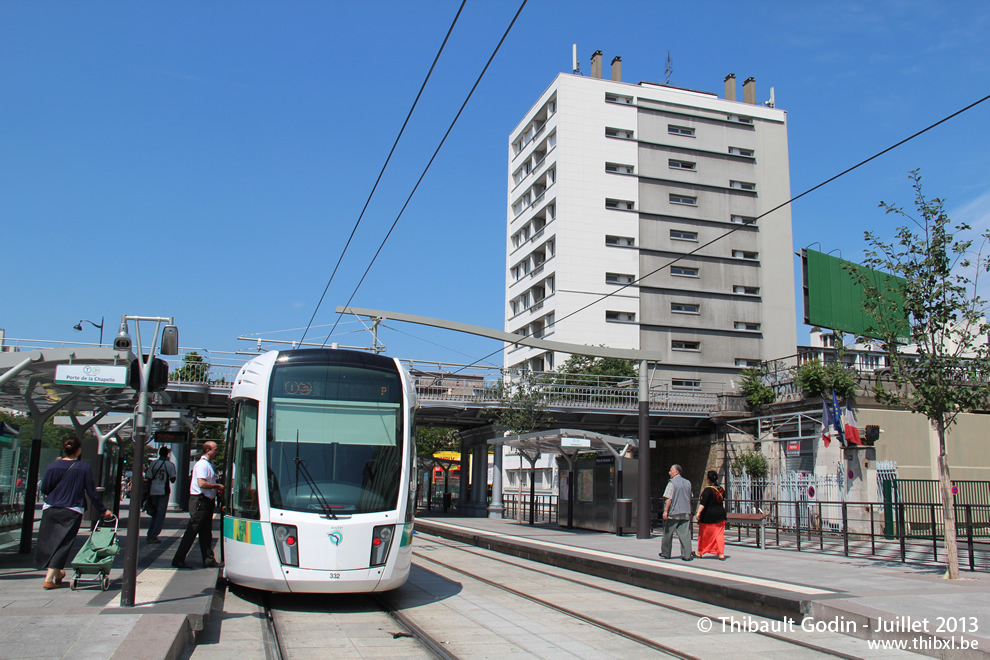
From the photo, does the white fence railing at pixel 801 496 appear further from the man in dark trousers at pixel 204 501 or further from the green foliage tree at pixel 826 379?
the man in dark trousers at pixel 204 501

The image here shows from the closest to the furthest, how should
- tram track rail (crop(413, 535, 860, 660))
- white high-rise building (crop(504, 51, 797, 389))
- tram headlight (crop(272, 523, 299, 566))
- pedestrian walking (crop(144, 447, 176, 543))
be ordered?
1. tram track rail (crop(413, 535, 860, 660))
2. tram headlight (crop(272, 523, 299, 566))
3. pedestrian walking (crop(144, 447, 176, 543))
4. white high-rise building (crop(504, 51, 797, 389))

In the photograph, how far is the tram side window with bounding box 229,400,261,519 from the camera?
912cm

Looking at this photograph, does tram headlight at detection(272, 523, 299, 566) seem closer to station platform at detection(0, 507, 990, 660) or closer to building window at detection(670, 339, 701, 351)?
station platform at detection(0, 507, 990, 660)

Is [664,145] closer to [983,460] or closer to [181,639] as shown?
[983,460]

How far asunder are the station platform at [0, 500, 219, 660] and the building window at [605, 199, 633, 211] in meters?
54.7

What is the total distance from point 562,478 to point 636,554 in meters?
10.3

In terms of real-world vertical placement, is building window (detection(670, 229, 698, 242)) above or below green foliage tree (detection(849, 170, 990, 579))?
above

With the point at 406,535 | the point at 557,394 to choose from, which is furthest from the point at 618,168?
the point at 406,535

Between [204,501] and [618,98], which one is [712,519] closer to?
[204,501]

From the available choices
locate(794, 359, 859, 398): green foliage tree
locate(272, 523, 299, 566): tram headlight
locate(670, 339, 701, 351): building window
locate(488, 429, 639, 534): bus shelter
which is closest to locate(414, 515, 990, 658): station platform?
locate(488, 429, 639, 534): bus shelter

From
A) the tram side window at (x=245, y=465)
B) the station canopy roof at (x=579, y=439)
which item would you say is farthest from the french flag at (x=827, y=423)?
the tram side window at (x=245, y=465)

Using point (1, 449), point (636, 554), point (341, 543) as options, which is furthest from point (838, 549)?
point (1, 449)

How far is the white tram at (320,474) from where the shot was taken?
345 inches

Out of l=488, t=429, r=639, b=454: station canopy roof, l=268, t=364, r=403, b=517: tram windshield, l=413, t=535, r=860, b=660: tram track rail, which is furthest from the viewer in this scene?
l=488, t=429, r=639, b=454: station canopy roof
